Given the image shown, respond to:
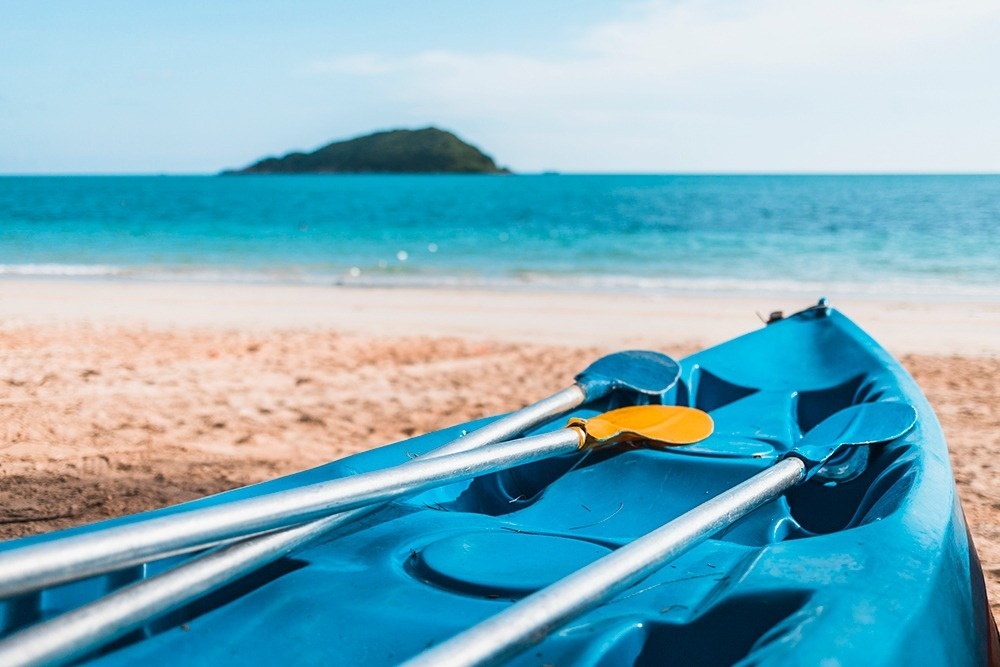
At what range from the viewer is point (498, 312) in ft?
29.9

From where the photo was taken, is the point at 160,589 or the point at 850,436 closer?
the point at 160,589

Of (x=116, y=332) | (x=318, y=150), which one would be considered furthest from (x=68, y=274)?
(x=318, y=150)

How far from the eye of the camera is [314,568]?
1.75 meters

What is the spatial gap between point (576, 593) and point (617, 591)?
11cm

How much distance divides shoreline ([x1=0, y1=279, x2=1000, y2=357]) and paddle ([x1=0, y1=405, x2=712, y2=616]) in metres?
5.23

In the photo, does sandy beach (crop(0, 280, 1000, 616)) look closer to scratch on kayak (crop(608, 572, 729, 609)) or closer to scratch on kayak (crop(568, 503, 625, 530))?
scratch on kayak (crop(568, 503, 625, 530))

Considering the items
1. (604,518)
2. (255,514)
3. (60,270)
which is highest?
(60,270)

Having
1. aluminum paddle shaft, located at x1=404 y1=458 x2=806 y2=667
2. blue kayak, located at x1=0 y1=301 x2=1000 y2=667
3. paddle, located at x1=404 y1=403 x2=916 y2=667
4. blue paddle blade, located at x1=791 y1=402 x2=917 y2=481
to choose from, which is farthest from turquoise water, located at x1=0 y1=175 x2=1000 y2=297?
aluminum paddle shaft, located at x1=404 y1=458 x2=806 y2=667

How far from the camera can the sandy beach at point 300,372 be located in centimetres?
385

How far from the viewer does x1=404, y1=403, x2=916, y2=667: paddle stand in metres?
1.17

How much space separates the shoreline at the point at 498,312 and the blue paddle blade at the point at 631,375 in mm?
3838

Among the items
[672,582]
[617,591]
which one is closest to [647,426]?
[672,582]

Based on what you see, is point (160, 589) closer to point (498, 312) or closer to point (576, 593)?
point (576, 593)

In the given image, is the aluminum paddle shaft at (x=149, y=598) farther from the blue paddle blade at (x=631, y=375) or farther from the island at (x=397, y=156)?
the island at (x=397, y=156)
